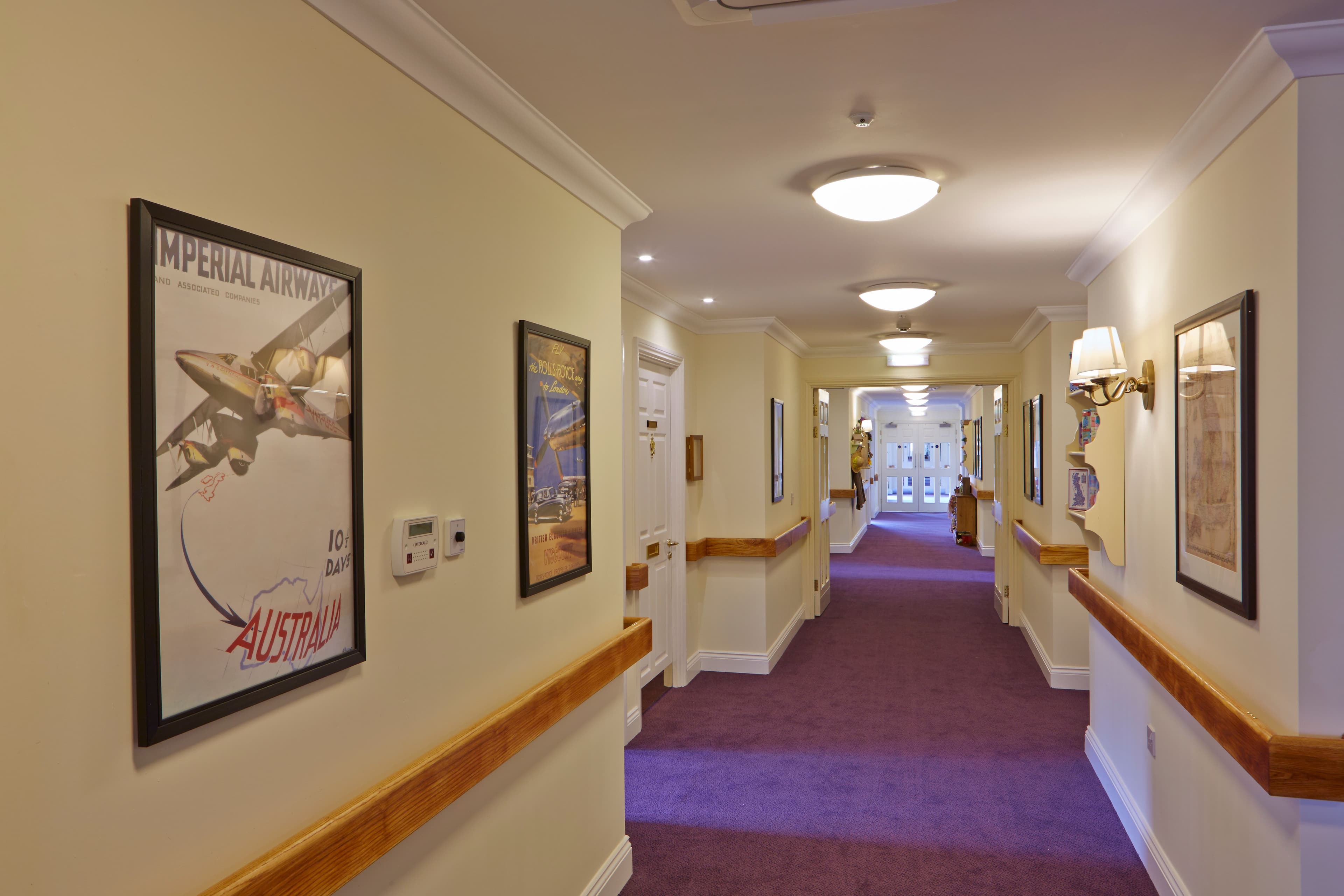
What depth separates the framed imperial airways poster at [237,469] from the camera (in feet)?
3.83

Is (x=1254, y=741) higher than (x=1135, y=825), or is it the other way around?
(x=1254, y=741)

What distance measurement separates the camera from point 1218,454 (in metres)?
2.26

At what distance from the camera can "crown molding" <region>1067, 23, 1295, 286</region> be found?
188 centimetres

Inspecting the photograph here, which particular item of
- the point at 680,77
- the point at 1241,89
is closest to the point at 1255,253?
the point at 1241,89

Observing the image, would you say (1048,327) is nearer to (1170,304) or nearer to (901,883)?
(1170,304)

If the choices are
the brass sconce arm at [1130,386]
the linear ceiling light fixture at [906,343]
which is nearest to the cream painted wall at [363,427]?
the brass sconce arm at [1130,386]

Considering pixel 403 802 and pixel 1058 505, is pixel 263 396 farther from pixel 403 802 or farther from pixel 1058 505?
pixel 1058 505

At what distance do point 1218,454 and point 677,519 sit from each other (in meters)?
3.52

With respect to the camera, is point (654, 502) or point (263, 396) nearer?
point (263, 396)

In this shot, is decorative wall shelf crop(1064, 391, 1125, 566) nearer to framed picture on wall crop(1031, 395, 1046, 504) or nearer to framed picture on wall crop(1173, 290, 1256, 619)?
framed picture on wall crop(1173, 290, 1256, 619)

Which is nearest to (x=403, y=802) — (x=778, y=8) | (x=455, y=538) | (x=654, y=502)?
(x=455, y=538)

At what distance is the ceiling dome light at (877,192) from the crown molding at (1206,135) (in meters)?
0.68

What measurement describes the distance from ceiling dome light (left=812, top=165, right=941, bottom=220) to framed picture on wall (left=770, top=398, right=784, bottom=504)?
10.9 feet

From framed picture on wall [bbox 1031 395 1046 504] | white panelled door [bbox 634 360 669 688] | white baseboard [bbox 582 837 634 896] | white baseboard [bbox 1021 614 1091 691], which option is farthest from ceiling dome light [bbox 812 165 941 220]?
white baseboard [bbox 1021 614 1091 691]
